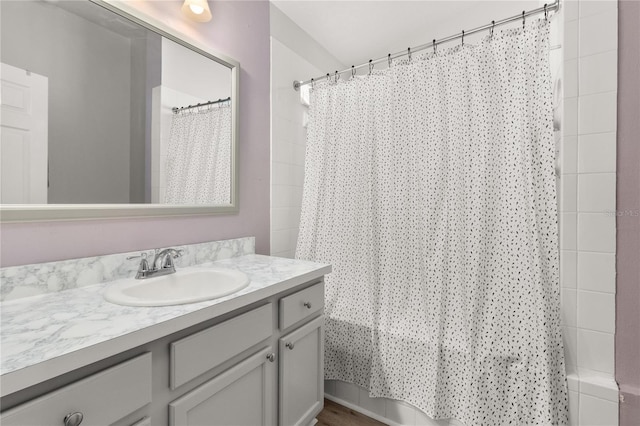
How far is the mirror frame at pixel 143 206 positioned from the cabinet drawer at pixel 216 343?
637 millimetres

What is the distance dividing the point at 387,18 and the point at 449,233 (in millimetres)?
1589

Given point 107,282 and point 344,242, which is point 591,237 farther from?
point 107,282

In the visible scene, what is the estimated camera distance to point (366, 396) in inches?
68.2

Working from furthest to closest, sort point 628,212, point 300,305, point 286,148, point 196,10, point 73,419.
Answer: point 286,148
point 196,10
point 300,305
point 628,212
point 73,419

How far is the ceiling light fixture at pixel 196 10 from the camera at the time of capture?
140cm

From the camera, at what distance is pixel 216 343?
0.92 m

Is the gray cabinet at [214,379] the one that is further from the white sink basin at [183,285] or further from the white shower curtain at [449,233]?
the white shower curtain at [449,233]

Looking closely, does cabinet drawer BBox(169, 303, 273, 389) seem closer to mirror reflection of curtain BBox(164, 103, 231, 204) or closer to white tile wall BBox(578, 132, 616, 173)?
mirror reflection of curtain BBox(164, 103, 231, 204)

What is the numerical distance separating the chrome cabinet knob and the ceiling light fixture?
62.0 inches

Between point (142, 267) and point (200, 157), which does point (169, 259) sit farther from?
point (200, 157)

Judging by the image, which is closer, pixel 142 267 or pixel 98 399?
pixel 98 399

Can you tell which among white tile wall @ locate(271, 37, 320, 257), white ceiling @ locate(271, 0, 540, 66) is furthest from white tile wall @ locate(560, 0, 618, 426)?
white tile wall @ locate(271, 37, 320, 257)

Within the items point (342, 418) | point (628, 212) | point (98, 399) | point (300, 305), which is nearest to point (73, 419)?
point (98, 399)

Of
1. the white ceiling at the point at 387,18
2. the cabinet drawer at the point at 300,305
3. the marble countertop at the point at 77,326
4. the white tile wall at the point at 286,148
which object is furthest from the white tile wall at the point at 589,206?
the white tile wall at the point at 286,148
